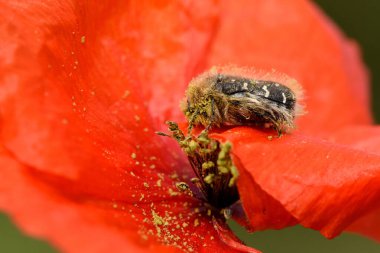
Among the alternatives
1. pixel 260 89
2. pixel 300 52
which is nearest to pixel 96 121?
pixel 260 89

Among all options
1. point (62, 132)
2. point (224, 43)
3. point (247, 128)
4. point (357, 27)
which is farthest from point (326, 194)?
point (357, 27)

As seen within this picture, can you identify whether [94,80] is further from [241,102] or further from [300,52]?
[300,52]

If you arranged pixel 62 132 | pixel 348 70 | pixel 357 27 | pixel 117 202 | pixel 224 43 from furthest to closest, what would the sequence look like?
pixel 357 27 < pixel 348 70 < pixel 224 43 < pixel 117 202 < pixel 62 132

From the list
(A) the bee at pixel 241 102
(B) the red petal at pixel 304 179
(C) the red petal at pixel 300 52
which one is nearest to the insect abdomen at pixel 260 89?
(A) the bee at pixel 241 102

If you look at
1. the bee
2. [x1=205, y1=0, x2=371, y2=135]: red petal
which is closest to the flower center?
the bee

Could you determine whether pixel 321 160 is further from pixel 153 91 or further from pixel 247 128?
pixel 153 91

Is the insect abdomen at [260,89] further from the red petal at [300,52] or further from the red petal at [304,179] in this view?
the red petal at [300,52]

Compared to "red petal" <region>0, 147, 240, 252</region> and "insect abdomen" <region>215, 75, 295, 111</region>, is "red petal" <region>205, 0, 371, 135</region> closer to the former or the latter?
"insect abdomen" <region>215, 75, 295, 111</region>
